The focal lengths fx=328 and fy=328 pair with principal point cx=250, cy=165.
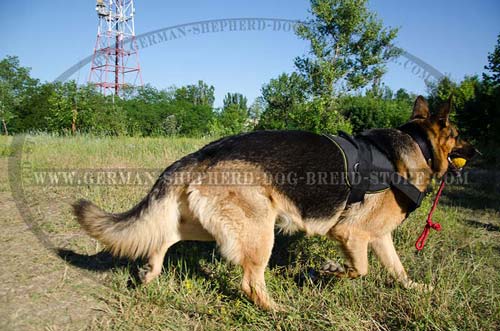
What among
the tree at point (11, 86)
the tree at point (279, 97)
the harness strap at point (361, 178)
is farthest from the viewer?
the tree at point (11, 86)

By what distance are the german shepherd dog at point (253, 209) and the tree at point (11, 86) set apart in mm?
27997

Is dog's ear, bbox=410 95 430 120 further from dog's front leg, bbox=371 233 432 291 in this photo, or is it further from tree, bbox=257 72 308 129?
tree, bbox=257 72 308 129

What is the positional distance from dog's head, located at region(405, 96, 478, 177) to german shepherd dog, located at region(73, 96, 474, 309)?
443mm

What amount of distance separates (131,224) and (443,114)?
3191 millimetres

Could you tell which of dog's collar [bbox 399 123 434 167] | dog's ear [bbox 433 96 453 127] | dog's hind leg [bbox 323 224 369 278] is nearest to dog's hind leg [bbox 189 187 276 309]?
dog's hind leg [bbox 323 224 369 278]

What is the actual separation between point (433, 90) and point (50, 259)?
21.7m

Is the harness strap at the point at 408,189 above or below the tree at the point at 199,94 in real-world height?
below

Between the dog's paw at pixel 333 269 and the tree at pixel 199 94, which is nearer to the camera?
the dog's paw at pixel 333 269

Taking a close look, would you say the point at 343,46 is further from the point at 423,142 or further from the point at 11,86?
the point at 11,86

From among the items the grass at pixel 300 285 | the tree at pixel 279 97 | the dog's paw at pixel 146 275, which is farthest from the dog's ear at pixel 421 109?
the tree at pixel 279 97

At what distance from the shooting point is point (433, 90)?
19.8m

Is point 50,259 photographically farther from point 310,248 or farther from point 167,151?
point 167,151

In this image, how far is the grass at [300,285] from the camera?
2.56 metres

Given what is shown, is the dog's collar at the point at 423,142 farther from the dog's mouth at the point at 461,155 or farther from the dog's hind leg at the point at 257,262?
the dog's hind leg at the point at 257,262
